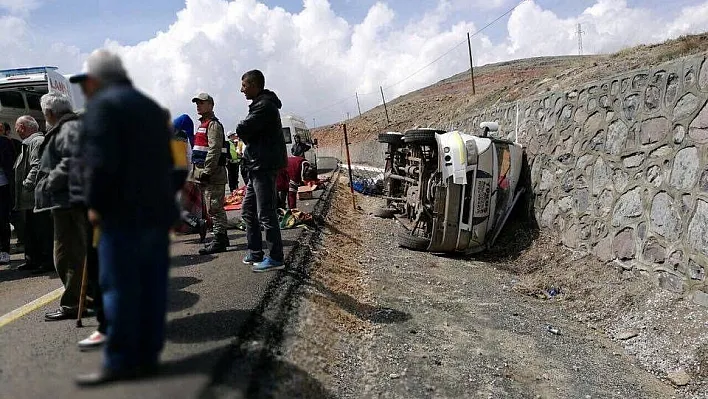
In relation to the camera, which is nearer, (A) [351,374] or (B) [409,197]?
(A) [351,374]

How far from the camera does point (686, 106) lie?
5758mm

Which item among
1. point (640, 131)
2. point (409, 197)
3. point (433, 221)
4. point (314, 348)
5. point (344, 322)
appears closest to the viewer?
point (314, 348)

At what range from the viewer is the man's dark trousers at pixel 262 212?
4734 mm

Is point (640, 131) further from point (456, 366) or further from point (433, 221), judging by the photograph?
point (456, 366)

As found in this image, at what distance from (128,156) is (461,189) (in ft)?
24.9

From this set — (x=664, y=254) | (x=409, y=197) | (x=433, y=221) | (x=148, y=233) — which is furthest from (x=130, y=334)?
(x=409, y=197)

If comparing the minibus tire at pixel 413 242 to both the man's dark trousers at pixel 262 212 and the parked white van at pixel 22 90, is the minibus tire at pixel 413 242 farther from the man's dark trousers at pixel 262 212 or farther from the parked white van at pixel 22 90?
the parked white van at pixel 22 90

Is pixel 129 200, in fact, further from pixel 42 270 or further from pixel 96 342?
pixel 42 270

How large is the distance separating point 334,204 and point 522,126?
4743mm

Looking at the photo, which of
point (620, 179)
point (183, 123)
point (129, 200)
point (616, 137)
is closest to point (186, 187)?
point (129, 200)

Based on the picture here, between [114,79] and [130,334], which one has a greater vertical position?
[114,79]

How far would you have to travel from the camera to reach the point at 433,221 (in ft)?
27.7

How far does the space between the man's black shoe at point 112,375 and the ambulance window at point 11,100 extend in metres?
12.2

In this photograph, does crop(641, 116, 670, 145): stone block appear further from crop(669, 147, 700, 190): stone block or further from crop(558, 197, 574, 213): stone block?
crop(558, 197, 574, 213): stone block
